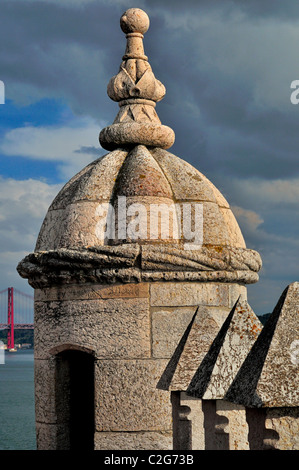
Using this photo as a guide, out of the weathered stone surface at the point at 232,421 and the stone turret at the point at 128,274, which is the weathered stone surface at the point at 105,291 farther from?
the weathered stone surface at the point at 232,421

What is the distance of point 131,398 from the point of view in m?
6.64

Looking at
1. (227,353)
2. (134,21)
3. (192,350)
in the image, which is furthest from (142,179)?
(227,353)

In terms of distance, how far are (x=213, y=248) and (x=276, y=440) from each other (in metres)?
3.72

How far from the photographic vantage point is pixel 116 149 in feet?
25.5

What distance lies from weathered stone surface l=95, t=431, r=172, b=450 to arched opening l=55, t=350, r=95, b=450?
2.27ft

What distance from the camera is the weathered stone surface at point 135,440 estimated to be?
6.62 m

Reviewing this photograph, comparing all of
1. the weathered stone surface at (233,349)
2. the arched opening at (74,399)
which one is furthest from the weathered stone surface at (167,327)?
the weathered stone surface at (233,349)

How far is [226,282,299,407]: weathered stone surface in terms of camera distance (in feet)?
10.9

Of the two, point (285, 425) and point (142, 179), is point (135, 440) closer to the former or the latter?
point (142, 179)

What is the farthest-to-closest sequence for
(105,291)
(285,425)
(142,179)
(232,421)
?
(142,179)
(105,291)
(232,421)
(285,425)

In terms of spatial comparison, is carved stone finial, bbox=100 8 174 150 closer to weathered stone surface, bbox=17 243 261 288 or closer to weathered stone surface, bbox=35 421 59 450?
weathered stone surface, bbox=17 243 261 288

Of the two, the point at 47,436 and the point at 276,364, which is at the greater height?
the point at 276,364

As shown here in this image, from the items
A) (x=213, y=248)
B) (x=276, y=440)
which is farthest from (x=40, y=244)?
(x=276, y=440)

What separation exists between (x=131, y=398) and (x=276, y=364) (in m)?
3.45
